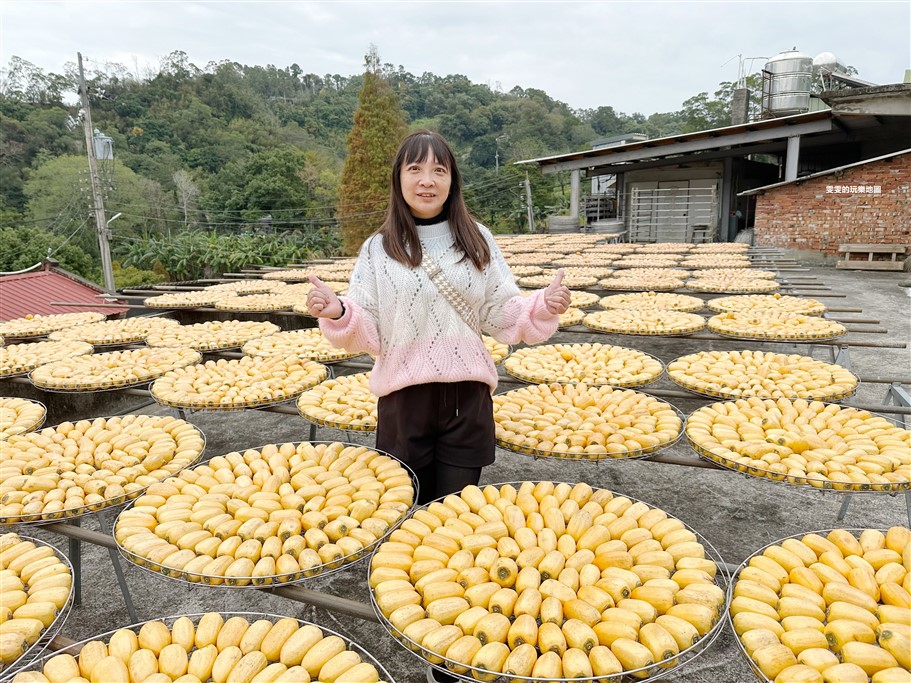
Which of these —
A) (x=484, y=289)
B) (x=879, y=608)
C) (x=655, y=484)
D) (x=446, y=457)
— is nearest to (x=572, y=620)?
(x=879, y=608)

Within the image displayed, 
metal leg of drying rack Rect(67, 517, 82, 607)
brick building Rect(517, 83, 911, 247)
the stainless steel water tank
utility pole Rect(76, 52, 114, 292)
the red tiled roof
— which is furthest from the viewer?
the stainless steel water tank

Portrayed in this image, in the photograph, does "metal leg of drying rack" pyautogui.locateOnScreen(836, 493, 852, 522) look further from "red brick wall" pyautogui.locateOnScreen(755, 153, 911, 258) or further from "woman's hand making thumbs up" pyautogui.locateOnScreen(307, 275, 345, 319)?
"red brick wall" pyautogui.locateOnScreen(755, 153, 911, 258)

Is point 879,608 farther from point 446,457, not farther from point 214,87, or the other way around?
point 214,87

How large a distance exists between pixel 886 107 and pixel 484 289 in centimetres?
1768

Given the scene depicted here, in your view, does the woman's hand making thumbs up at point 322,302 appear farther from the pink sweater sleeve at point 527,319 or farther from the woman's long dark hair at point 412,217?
the pink sweater sleeve at point 527,319

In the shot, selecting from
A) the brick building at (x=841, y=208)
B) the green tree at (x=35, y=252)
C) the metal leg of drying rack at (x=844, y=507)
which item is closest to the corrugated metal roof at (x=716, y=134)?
the brick building at (x=841, y=208)

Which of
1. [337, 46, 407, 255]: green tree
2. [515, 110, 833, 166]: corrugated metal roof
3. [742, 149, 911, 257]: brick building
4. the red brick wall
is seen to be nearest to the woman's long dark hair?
[742, 149, 911, 257]: brick building

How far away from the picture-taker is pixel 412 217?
7.44 feet

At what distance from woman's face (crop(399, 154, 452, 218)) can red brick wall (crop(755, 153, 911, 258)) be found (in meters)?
16.4

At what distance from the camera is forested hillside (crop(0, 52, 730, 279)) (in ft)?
117

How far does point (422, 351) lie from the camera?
7.34 ft

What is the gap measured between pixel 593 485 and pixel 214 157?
5554 cm

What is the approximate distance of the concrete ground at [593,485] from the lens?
8.90 ft

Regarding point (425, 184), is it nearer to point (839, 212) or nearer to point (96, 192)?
point (839, 212)
